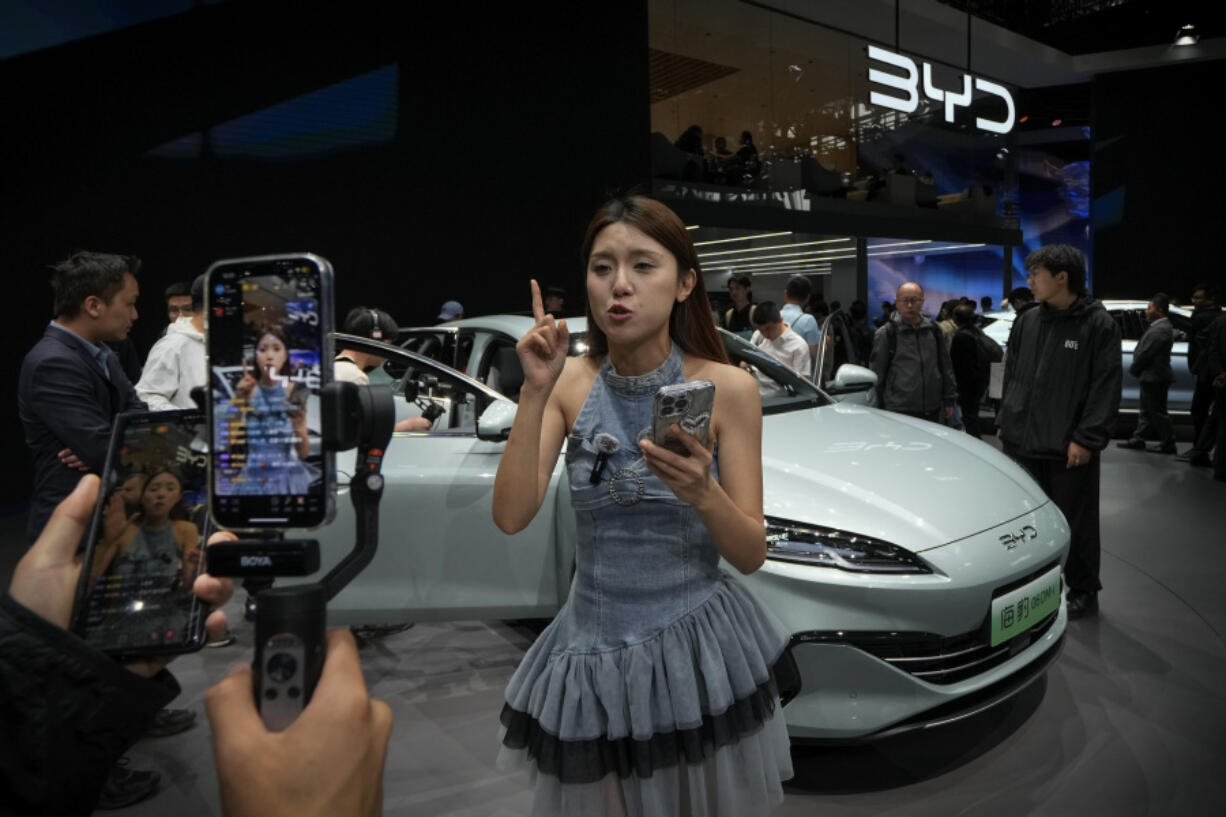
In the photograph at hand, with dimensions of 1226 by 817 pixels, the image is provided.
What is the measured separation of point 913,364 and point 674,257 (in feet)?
14.0

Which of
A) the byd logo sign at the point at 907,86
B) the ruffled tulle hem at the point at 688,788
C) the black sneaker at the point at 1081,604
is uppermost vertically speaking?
the byd logo sign at the point at 907,86

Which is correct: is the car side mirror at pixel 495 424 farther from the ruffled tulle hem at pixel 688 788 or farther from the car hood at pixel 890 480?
the ruffled tulle hem at pixel 688 788

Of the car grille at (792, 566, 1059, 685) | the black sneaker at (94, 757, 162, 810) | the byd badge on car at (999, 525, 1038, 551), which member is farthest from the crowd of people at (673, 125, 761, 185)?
the black sneaker at (94, 757, 162, 810)

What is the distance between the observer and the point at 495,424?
282 centimetres

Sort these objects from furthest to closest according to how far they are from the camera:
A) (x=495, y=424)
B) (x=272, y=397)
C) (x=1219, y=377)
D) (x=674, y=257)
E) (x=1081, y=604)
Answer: (x=1219, y=377)
(x=1081, y=604)
(x=495, y=424)
(x=674, y=257)
(x=272, y=397)

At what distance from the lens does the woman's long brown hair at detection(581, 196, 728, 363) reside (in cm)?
141

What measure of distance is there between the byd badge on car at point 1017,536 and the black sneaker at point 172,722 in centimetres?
270

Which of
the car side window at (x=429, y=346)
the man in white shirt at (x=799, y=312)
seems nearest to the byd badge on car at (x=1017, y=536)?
the car side window at (x=429, y=346)

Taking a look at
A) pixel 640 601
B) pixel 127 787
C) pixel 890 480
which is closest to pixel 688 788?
pixel 640 601

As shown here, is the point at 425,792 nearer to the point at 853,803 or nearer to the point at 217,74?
the point at 853,803

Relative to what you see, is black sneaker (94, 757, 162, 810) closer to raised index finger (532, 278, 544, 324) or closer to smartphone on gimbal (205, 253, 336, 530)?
raised index finger (532, 278, 544, 324)

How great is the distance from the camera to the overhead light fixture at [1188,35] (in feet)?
48.1

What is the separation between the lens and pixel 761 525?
1.34 meters

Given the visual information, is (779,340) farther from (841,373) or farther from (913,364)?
(841,373)
